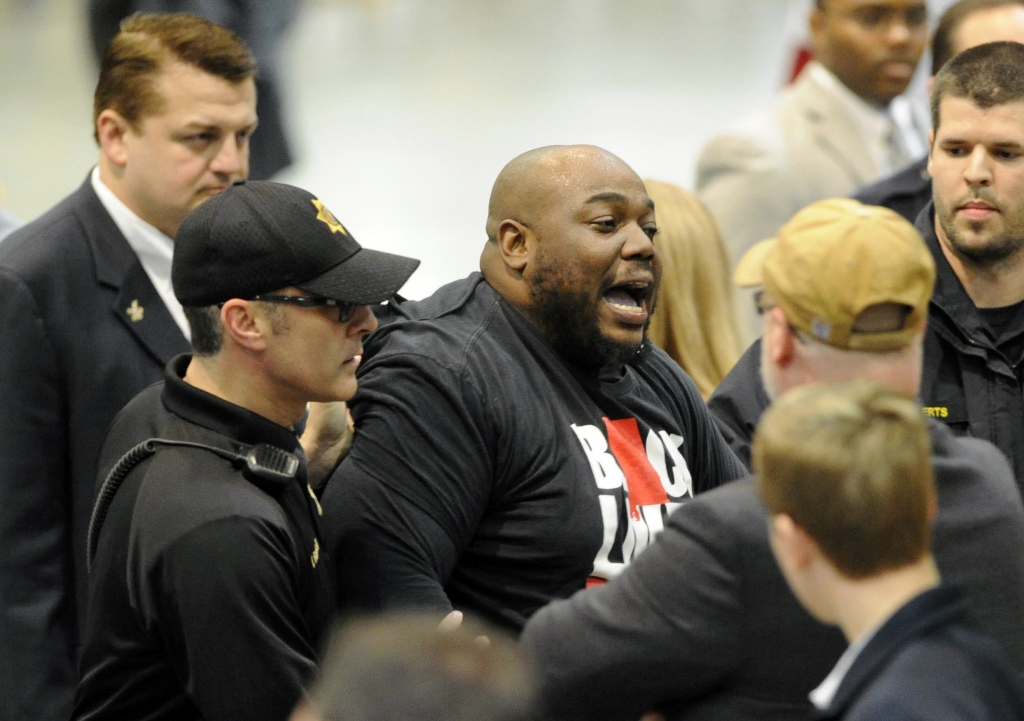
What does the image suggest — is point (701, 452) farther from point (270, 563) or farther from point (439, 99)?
point (439, 99)

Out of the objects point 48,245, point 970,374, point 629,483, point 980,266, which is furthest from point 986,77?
point 48,245

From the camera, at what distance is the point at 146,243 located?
3105 millimetres

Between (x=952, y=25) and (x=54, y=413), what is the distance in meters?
2.91

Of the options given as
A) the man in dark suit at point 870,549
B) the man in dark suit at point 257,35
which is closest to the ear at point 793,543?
the man in dark suit at point 870,549

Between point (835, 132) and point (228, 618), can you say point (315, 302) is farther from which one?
point (835, 132)

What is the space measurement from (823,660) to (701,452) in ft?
3.33

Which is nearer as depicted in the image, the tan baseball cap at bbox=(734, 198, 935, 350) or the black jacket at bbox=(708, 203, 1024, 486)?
the tan baseball cap at bbox=(734, 198, 935, 350)

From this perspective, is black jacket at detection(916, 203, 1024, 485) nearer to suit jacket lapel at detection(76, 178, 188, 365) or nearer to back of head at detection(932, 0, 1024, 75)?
back of head at detection(932, 0, 1024, 75)

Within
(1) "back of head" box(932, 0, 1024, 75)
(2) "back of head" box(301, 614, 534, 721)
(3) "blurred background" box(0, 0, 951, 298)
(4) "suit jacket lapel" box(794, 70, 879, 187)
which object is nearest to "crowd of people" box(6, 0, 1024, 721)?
(2) "back of head" box(301, 614, 534, 721)

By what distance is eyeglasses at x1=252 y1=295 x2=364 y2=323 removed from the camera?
94.5 inches

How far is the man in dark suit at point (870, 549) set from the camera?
153cm

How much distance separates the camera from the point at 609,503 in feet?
8.38

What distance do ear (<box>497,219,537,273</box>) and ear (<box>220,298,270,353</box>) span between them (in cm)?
54

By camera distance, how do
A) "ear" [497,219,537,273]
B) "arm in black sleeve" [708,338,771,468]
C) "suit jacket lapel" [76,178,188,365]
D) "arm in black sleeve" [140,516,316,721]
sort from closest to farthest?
"arm in black sleeve" [140,516,316,721] < "ear" [497,219,537,273] < "suit jacket lapel" [76,178,188,365] < "arm in black sleeve" [708,338,771,468]
